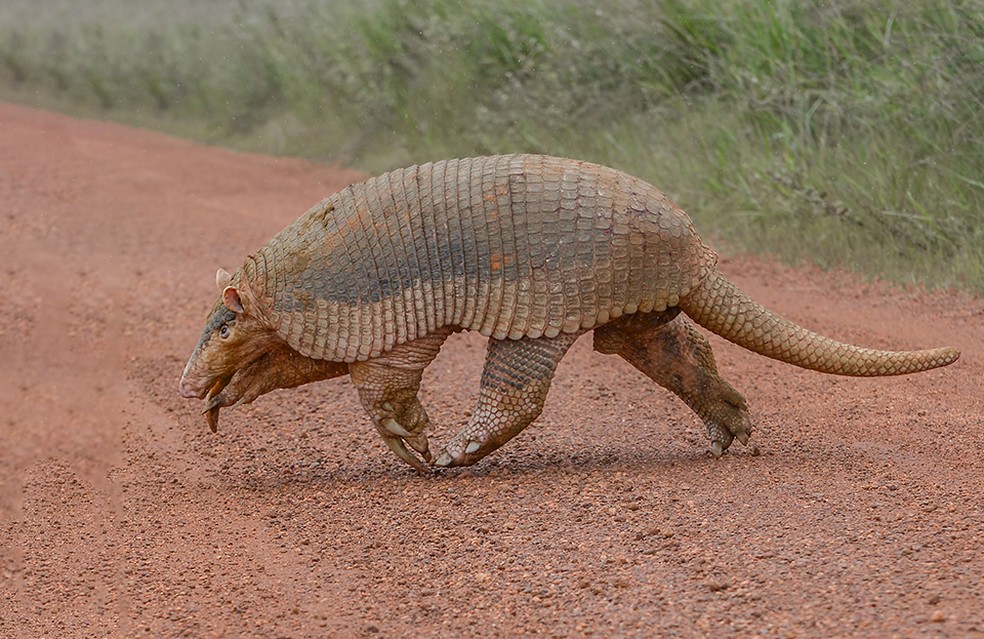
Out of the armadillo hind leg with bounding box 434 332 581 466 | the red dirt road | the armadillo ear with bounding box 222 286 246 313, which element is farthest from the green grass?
the armadillo ear with bounding box 222 286 246 313

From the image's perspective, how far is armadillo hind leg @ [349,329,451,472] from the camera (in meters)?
5.82

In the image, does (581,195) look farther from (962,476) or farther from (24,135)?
(24,135)

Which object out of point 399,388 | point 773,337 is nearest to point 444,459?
Answer: point 399,388

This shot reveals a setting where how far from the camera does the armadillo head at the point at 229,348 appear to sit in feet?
19.4

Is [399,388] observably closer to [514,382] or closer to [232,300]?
[514,382]

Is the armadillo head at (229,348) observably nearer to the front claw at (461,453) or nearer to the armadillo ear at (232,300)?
the armadillo ear at (232,300)

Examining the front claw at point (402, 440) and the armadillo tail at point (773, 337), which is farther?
the front claw at point (402, 440)

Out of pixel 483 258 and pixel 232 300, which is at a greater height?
pixel 483 258

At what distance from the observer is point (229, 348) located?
238 inches

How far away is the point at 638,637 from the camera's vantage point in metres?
4.19

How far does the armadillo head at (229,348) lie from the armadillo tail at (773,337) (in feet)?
6.24

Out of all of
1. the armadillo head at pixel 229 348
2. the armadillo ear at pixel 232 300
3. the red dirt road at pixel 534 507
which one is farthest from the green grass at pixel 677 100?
the armadillo ear at pixel 232 300

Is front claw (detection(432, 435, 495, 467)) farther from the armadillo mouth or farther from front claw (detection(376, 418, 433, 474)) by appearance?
the armadillo mouth

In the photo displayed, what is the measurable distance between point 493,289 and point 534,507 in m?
0.93
